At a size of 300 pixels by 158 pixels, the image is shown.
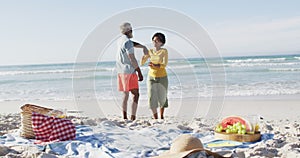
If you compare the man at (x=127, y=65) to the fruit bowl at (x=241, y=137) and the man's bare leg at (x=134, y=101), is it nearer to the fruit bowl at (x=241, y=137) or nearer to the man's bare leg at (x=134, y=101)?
the man's bare leg at (x=134, y=101)

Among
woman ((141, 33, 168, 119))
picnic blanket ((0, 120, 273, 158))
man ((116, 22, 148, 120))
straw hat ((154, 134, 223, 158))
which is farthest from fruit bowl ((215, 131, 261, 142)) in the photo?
straw hat ((154, 134, 223, 158))

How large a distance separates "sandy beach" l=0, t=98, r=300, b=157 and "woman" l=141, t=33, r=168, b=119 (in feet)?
1.07

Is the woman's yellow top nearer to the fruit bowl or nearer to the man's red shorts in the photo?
the man's red shorts

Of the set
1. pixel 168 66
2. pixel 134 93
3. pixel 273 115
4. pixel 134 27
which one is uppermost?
pixel 134 27

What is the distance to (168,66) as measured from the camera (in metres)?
5.66

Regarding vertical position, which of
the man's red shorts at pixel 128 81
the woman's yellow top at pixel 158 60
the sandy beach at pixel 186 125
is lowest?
the sandy beach at pixel 186 125

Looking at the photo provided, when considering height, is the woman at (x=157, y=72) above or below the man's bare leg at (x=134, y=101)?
above

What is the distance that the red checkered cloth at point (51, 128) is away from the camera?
177 inches

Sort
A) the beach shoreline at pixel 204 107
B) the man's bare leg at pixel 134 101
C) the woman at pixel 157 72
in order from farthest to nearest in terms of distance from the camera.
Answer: the beach shoreline at pixel 204 107 < the man's bare leg at pixel 134 101 < the woman at pixel 157 72

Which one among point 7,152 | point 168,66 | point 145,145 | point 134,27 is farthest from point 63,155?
point 168,66

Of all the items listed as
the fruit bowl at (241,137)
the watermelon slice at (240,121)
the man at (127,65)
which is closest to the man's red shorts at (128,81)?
the man at (127,65)

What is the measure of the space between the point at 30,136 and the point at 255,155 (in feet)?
8.84

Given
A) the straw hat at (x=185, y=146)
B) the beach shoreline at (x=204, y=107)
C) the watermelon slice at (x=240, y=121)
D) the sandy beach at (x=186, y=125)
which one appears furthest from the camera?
the beach shoreline at (x=204, y=107)

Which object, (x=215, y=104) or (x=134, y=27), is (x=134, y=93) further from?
(x=215, y=104)
